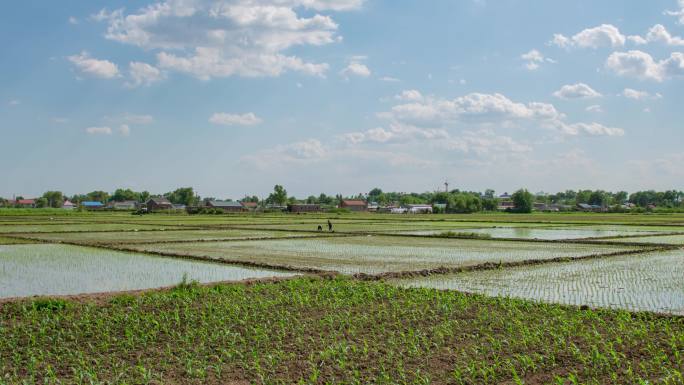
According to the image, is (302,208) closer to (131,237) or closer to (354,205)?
(354,205)

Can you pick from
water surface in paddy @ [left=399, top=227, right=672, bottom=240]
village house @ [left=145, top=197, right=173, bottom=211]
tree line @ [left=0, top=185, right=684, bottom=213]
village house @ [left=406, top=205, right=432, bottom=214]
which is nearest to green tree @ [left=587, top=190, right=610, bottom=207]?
tree line @ [left=0, top=185, right=684, bottom=213]

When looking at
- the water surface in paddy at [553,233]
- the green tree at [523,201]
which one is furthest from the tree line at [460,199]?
the water surface in paddy at [553,233]

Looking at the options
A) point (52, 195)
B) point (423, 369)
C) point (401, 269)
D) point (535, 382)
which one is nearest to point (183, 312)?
point (423, 369)

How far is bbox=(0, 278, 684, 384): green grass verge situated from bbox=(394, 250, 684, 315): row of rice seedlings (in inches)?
57.2

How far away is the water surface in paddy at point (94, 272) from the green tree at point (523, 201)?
98.7 metres

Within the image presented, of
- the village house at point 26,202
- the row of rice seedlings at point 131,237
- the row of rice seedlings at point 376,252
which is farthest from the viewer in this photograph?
the village house at point 26,202

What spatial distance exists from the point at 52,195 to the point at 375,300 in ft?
537

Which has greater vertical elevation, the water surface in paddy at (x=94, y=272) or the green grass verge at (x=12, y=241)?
the green grass verge at (x=12, y=241)

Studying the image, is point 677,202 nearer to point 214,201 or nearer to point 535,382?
point 214,201

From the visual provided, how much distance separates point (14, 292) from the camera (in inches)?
509

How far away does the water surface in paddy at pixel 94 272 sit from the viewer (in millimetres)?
13719

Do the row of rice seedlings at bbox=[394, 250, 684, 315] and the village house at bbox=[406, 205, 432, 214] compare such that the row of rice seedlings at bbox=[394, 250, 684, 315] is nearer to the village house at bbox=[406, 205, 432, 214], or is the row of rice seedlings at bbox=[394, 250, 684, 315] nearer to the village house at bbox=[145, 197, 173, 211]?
the village house at bbox=[406, 205, 432, 214]

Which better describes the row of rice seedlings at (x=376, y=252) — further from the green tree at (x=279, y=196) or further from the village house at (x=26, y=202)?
the village house at (x=26, y=202)

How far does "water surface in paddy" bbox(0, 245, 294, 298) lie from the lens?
13.7 meters
